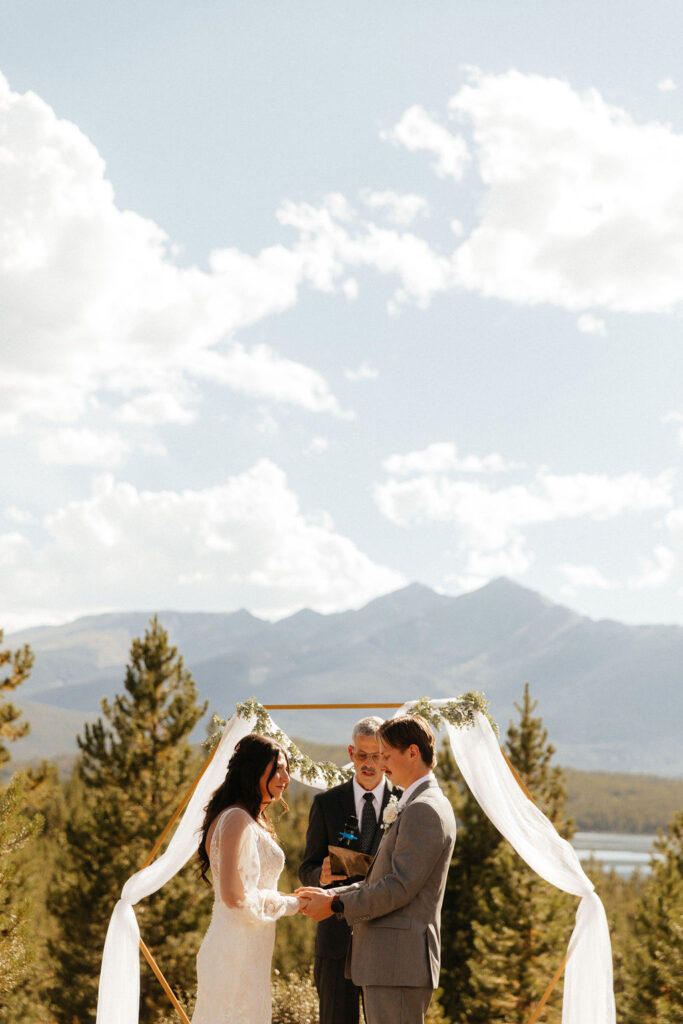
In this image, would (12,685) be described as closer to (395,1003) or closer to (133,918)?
(133,918)

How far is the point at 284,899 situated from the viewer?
419 centimetres

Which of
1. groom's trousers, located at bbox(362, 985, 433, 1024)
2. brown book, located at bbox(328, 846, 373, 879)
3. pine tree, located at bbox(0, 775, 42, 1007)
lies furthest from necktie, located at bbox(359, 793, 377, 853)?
pine tree, located at bbox(0, 775, 42, 1007)

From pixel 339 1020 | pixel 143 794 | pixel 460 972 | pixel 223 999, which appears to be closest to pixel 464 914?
pixel 460 972

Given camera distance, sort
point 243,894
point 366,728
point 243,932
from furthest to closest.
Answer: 1. point 366,728
2. point 243,932
3. point 243,894

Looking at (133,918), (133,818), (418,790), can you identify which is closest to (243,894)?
(418,790)

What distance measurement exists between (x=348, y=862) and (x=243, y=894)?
0.96 m

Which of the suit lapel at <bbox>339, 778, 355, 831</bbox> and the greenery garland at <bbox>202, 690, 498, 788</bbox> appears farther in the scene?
the greenery garland at <bbox>202, 690, 498, 788</bbox>

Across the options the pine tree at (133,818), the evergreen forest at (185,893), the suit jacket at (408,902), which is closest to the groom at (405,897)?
the suit jacket at (408,902)

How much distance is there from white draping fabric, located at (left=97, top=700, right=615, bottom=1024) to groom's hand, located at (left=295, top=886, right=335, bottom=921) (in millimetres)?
1727

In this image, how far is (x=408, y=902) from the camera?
384 cm

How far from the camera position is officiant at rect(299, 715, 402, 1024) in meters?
5.01

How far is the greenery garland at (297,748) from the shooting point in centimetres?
593

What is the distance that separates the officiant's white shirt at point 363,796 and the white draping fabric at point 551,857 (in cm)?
44

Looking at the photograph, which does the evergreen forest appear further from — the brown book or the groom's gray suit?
the groom's gray suit
